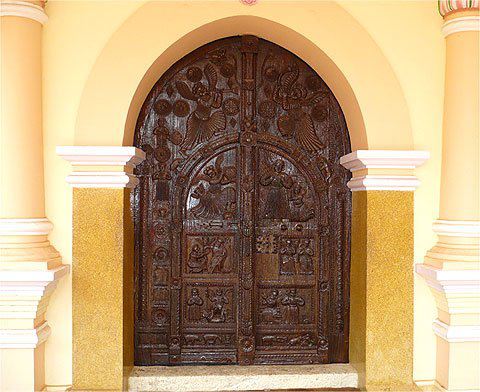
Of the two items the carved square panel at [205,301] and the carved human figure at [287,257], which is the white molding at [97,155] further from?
the carved human figure at [287,257]

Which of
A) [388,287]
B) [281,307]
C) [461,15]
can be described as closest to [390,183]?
[388,287]

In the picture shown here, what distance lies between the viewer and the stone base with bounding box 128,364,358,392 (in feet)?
15.1

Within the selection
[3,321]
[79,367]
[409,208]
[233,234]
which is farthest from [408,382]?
[3,321]

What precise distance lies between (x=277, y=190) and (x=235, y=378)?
159 cm

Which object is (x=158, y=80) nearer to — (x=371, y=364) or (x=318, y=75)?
(x=318, y=75)

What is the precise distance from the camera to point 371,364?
14.4 feet

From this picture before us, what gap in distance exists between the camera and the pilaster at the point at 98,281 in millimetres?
4266

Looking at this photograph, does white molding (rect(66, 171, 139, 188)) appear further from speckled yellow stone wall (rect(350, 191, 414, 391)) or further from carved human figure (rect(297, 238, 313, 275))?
speckled yellow stone wall (rect(350, 191, 414, 391))

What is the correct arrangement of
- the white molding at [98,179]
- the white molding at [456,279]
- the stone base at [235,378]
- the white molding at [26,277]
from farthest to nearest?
the stone base at [235,378], the white molding at [98,179], the white molding at [456,279], the white molding at [26,277]

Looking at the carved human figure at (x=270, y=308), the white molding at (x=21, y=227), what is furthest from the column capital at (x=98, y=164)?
the carved human figure at (x=270, y=308)

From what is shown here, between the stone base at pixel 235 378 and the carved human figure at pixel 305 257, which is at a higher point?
the carved human figure at pixel 305 257

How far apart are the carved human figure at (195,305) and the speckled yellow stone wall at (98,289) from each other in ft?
2.49

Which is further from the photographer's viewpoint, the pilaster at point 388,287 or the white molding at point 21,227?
the pilaster at point 388,287

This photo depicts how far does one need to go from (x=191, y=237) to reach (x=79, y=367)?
1357 millimetres
